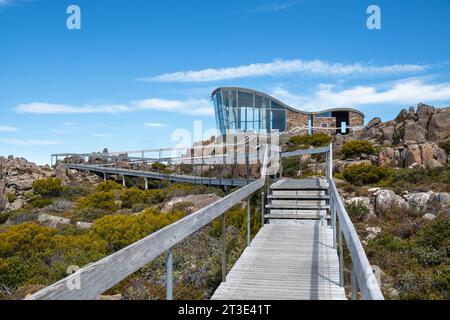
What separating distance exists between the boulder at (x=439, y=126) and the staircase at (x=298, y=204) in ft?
75.0

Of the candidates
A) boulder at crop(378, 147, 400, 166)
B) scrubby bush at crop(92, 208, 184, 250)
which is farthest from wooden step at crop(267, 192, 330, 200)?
boulder at crop(378, 147, 400, 166)

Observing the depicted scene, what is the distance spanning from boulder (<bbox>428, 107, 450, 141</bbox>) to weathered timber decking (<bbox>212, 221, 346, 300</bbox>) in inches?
980

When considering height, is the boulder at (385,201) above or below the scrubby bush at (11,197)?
above

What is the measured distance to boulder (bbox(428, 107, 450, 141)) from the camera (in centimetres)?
2848

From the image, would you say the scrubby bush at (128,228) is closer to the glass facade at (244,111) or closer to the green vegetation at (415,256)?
the green vegetation at (415,256)

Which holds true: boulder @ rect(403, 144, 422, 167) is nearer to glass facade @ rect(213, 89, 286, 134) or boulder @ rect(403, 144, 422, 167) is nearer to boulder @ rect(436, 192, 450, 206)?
boulder @ rect(436, 192, 450, 206)

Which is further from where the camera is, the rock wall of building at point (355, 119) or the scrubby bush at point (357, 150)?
the rock wall of building at point (355, 119)

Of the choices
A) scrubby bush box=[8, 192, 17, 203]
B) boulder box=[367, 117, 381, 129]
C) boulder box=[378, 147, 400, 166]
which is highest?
boulder box=[367, 117, 381, 129]

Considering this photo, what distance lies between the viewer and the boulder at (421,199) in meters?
13.0

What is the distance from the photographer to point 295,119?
153 ft

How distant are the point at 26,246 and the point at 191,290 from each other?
9.37 meters

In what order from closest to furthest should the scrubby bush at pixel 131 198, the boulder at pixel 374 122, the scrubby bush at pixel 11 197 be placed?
1. the scrubby bush at pixel 131 198
2. the scrubby bush at pixel 11 197
3. the boulder at pixel 374 122

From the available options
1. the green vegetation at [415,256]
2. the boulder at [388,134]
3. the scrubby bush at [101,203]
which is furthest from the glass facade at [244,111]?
the green vegetation at [415,256]
